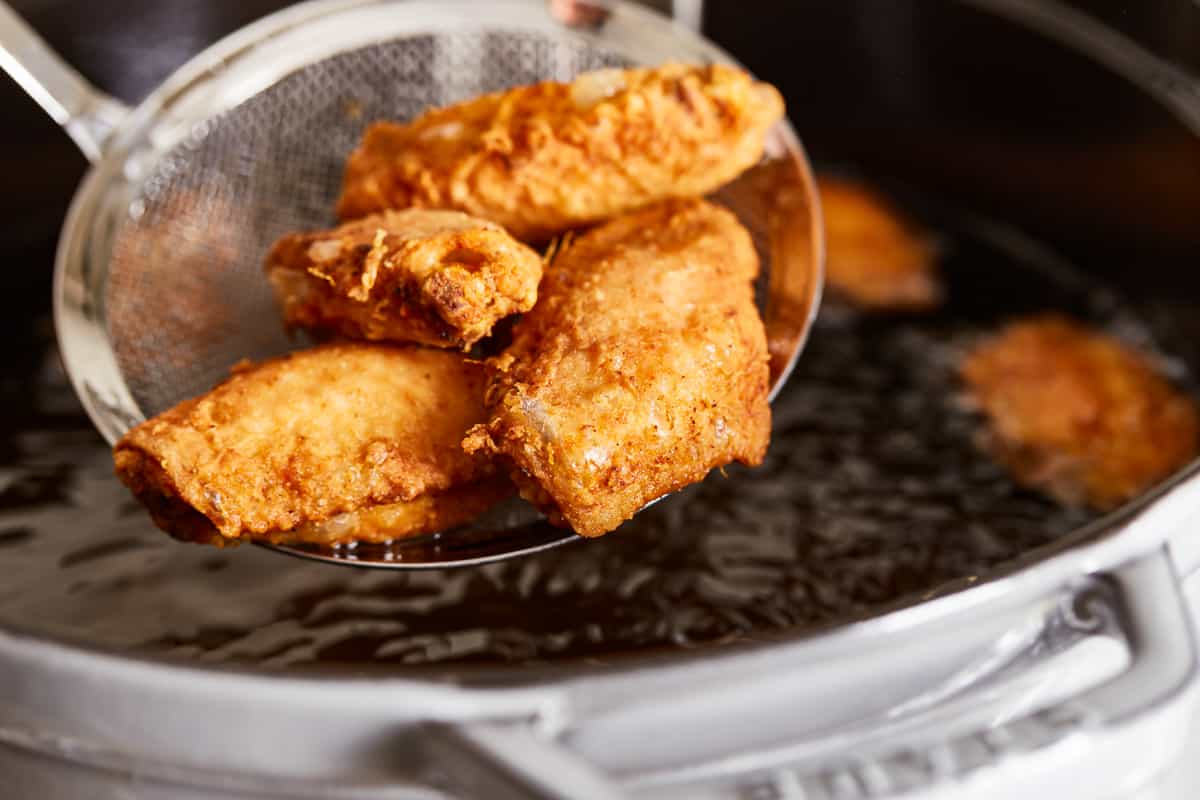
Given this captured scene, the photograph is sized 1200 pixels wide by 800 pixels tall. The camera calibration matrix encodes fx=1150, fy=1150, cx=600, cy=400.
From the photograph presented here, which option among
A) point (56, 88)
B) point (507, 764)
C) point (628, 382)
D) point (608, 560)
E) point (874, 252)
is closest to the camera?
point (507, 764)

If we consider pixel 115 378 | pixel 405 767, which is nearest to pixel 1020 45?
pixel 115 378

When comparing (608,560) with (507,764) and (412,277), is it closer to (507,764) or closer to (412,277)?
(412,277)

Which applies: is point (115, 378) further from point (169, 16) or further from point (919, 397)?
point (919, 397)

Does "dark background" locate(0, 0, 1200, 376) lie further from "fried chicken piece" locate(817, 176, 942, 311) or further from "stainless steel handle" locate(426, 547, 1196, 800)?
"stainless steel handle" locate(426, 547, 1196, 800)

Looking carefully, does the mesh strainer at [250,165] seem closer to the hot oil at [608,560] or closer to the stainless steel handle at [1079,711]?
the hot oil at [608,560]

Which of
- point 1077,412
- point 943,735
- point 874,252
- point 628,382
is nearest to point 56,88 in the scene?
point 628,382

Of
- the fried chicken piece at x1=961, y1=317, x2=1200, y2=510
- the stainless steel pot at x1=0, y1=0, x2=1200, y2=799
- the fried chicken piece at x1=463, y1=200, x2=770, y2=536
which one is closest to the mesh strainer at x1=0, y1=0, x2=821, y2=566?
the fried chicken piece at x1=463, y1=200, x2=770, y2=536

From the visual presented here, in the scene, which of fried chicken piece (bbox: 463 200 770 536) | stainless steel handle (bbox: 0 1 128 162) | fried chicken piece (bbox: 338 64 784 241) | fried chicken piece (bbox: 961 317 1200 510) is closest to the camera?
fried chicken piece (bbox: 463 200 770 536)

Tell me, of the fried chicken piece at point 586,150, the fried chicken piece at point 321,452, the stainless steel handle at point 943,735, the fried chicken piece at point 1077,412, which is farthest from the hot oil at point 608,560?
the fried chicken piece at point 586,150
